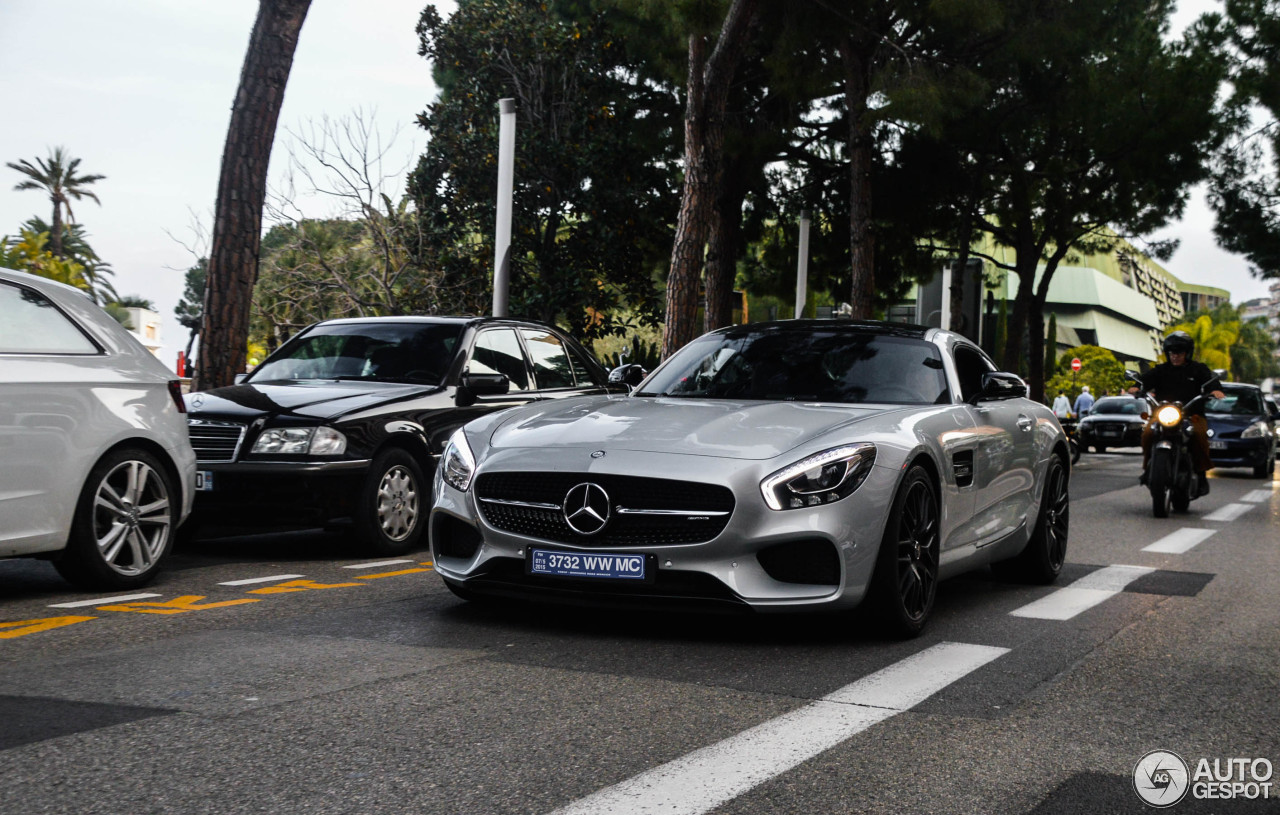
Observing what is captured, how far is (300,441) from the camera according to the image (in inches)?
328

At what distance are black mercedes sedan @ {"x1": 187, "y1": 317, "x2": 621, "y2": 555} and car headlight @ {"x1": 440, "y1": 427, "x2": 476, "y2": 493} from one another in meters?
2.18

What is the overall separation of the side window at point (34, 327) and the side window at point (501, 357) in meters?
3.38

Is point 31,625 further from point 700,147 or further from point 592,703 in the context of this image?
point 700,147

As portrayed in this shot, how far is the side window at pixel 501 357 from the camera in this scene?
32.8 ft

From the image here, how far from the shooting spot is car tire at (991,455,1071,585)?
26.5 feet

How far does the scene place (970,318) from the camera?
28.8 metres

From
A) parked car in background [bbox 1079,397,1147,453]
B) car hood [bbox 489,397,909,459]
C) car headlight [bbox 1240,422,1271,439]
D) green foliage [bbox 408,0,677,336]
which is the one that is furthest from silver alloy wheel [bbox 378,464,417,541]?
parked car in background [bbox 1079,397,1147,453]

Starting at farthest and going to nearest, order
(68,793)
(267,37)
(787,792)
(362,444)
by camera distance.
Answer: (267,37)
(362,444)
(787,792)
(68,793)

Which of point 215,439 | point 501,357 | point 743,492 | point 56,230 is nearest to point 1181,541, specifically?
point 501,357

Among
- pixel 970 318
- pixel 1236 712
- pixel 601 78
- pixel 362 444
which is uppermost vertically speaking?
pixel 601 78

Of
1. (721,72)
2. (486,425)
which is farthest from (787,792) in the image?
(721,72)

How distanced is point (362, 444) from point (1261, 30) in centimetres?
2669

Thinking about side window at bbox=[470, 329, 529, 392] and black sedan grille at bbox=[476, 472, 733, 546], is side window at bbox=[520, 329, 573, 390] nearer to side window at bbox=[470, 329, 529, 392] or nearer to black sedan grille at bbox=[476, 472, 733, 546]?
side window at bbox=[470, 329, 529, 392]

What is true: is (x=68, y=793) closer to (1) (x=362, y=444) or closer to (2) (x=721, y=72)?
(1) (x=362, y=444)
